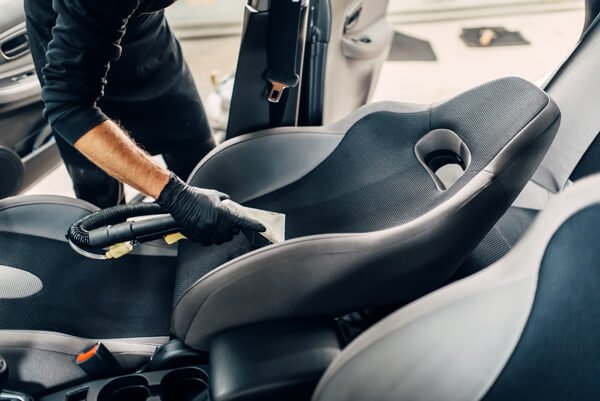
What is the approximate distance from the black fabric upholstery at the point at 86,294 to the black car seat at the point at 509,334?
0.48 meters

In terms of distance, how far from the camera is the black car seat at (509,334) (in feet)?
1.48

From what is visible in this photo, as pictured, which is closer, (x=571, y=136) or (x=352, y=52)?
(x=571, y=136)

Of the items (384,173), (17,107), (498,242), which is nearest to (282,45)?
(384,173)

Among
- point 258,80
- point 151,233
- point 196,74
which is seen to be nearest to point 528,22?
point 196,74

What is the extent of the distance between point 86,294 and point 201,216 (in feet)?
0.95

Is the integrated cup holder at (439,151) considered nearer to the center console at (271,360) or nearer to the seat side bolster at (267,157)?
the seat side bolster at (267,157)

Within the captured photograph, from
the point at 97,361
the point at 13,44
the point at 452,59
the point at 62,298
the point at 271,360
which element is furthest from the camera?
the point at 452,59

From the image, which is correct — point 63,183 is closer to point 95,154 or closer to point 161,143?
point 161,143

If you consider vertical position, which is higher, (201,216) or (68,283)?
(201,216)

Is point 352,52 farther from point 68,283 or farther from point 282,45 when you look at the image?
point 68,283

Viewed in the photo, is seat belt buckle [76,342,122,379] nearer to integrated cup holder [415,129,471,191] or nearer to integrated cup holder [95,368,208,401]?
integrated cup holder [95,368,208,401]

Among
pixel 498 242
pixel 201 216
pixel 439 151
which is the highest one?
pixel 439 151

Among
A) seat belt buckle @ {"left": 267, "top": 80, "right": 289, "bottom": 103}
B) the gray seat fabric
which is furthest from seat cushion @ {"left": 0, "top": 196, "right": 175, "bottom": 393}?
Answer: seat belt buckle @ {"left": 267, "top": 80, "right": 289, "bottom": 103}

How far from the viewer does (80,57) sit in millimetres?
793
